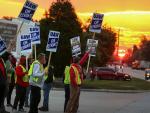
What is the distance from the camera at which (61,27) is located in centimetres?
4281

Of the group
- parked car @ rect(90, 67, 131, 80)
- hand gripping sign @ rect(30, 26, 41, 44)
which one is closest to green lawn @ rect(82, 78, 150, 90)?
parked car @ rect(90, 67, 131, 80)

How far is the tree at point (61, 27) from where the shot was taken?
135 feet

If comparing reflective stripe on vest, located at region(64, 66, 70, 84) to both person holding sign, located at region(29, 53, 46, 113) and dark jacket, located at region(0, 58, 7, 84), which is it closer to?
person holding sign, located at region(29, 53, 46, 113)

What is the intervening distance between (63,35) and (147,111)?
21606mm

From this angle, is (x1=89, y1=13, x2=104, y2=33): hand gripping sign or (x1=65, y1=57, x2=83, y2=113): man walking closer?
(x1=65, y1=57, x2=83, y2=113): man walking

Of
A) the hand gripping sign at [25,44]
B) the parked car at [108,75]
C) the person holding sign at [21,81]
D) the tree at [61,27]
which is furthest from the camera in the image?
the parked car at [108,75]

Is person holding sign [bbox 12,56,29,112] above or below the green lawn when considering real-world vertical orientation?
above

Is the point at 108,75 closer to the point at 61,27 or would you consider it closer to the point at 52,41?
the point at 61,27

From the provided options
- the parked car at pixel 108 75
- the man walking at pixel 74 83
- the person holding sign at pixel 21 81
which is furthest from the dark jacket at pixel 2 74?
the parked car at pixel 108 75

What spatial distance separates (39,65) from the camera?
1633 cm

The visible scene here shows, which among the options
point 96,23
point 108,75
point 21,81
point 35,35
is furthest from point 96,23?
point 108,75

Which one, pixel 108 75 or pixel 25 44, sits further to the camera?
pixel 108 75

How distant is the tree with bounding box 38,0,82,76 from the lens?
4112 cm

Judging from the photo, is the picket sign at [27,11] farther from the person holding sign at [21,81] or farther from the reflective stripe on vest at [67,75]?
the reflective stripe on vest at [67,75]
